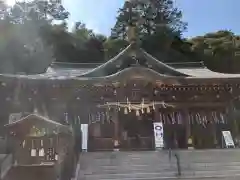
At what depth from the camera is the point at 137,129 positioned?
19.2 metres

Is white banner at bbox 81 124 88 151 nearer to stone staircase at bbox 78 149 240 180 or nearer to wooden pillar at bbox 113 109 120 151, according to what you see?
stone staircase at bbox 78 149 240 180

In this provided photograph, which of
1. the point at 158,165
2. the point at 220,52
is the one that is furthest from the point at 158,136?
the point at 220,52

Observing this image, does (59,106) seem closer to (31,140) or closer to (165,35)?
(31,140)

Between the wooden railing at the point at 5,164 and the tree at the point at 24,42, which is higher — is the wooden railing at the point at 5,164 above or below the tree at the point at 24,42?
below

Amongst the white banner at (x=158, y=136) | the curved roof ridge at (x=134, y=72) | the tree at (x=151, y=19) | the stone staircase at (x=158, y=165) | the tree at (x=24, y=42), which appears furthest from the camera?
the tree at (x=151, y=19)

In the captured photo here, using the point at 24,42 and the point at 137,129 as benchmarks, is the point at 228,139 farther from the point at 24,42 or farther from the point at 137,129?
the point at 24,42

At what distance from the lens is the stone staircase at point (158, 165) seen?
493 inches

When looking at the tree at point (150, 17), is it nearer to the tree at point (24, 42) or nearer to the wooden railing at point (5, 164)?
the tree at point (24, 42)

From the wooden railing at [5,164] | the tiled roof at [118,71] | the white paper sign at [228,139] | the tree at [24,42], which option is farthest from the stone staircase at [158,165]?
the tree at [24,42]

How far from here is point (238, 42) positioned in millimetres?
43906

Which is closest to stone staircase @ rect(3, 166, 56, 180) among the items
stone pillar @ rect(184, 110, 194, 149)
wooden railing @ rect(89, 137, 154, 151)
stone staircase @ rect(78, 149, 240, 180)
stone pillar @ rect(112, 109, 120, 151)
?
stone staircase @ rect(78, 149, 240, 180)

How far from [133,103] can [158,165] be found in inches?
202

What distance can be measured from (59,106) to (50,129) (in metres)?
4.32

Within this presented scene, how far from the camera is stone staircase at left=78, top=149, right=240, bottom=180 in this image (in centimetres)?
1253
